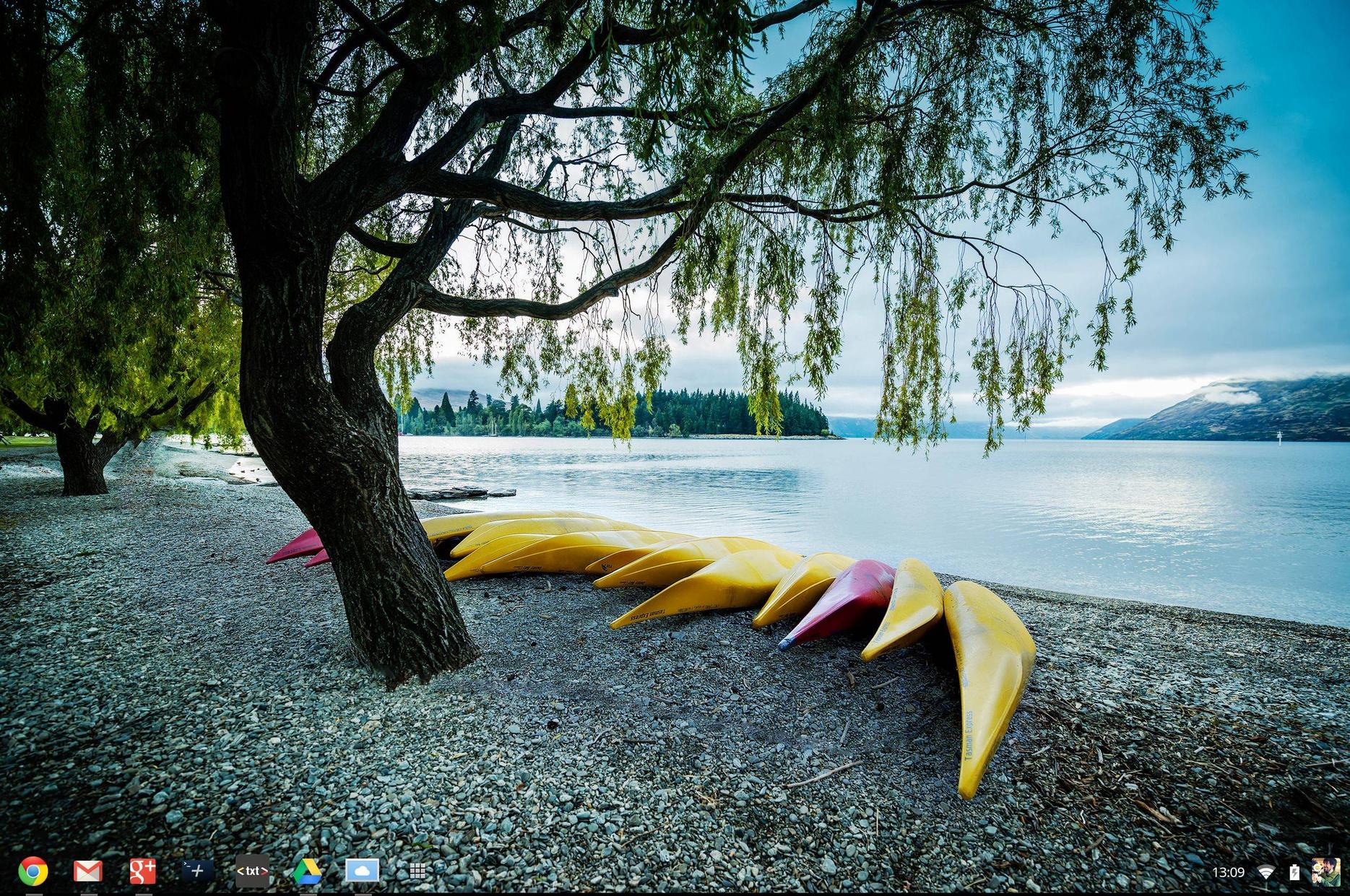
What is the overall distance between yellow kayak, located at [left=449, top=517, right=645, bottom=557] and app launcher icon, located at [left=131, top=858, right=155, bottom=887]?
3.37m

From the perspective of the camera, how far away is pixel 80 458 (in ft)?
31.8

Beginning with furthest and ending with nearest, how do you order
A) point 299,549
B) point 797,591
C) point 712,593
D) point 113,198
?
point 299,549
point 712,593
point 797,591
point 113,198

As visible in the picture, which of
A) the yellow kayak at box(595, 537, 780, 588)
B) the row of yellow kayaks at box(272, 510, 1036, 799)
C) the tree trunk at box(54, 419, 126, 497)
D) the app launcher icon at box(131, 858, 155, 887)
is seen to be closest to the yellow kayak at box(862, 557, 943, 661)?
the row of yellow kayaks at box(272, 510, 1036, 799)

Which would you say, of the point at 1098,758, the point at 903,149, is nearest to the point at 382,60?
the point at 903,149

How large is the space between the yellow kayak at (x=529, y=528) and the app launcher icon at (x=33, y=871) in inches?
133

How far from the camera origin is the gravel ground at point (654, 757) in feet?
5.71

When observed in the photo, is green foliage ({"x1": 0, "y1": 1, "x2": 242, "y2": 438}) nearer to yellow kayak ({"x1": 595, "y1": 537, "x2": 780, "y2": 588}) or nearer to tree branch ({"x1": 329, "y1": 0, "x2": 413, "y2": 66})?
tree branch ({"x1": 329, "y1": 0, "x2": 413, "y2": 66})

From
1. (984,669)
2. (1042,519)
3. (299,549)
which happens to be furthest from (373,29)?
(1042,519)

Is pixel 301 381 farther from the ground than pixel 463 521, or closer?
farther from the ground

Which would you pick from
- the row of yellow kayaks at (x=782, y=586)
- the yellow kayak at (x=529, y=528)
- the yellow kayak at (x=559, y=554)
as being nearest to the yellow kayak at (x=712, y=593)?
the row of yellow kayaks at (x=782, y=586)

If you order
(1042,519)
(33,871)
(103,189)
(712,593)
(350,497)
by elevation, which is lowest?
(1042,519)

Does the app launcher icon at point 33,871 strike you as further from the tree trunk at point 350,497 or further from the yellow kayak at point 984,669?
the yellow kayak at point 984,669

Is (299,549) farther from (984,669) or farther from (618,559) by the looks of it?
(984,669)

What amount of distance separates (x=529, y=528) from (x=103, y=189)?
3.77m
